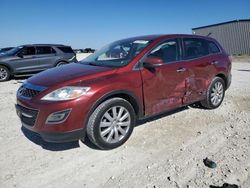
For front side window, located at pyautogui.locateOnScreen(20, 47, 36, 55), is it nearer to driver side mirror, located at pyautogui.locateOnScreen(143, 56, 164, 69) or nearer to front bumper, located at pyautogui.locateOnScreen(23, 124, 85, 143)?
driver side mirror, located at pyautogui.locateOnScreen(143, 56, 164, 69)

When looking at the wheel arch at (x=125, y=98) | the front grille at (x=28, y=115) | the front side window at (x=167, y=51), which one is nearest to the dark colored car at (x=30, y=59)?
the front grille at (x=28, y=115)

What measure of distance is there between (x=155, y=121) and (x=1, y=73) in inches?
358

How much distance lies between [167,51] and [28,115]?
267 cm

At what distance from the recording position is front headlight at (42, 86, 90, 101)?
352cm

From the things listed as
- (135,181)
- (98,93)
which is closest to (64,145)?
(98,93)

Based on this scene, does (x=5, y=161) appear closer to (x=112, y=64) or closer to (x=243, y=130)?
(x=112, y=64)

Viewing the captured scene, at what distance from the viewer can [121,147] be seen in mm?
4070

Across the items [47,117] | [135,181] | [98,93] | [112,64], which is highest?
[112,64]

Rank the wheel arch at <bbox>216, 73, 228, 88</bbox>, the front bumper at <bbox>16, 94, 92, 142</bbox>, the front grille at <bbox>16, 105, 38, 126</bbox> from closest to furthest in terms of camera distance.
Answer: the front bumper at <bbox>16, 94, 92, 142</bbox> → the front grille at <bbox>16, 105, 38, 126</bbox> → the wheel arch at <bbox>216, 73, 228, 88</bbox>

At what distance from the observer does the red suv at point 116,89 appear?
3.53 m

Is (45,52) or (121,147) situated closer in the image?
(121,147)

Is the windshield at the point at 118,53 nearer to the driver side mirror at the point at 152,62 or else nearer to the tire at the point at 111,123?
the driver side mirror at the point at 152,62

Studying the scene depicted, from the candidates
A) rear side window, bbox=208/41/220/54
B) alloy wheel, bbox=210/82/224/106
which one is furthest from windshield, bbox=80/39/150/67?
alloy wheel, bbox=210/82/224/106

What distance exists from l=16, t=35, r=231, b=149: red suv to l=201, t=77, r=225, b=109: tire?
91mm
